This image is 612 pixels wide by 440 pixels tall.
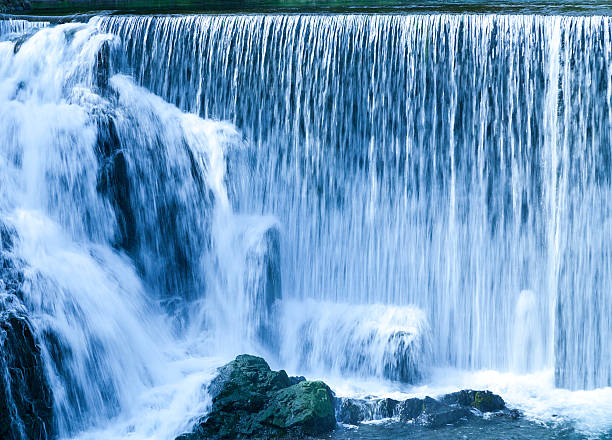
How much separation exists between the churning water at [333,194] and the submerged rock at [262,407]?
88cm

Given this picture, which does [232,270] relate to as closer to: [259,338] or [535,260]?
[259,338]

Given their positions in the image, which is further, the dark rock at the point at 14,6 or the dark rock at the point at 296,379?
the dark rock at the point at 14,6

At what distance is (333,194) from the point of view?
16.9m

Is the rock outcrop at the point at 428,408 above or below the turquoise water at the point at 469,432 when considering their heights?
above

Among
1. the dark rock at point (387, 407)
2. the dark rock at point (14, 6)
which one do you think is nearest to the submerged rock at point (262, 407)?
the dark rock at point (387, 407)

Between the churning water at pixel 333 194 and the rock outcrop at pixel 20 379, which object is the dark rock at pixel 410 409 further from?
the rock outcrop at pixel 20 379

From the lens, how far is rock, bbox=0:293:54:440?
12.8 metres

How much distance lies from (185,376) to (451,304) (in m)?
4.52

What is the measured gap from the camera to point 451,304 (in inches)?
639

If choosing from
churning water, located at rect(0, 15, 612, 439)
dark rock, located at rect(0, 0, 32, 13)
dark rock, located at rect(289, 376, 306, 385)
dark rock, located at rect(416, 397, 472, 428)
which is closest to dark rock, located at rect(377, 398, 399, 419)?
dark rock, located at rect(416, 397, 472, 428)

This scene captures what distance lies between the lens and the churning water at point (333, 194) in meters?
15.4

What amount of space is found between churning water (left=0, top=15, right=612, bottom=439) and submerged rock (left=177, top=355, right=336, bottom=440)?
879mm

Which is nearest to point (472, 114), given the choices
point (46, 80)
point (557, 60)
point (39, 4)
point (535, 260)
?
point (557, 60)

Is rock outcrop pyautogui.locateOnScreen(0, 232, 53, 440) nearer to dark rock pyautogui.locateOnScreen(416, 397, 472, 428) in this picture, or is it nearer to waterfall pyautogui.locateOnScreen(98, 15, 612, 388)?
waterfall pyautogui.locateOnScreen(98, 15, 612, 388)
